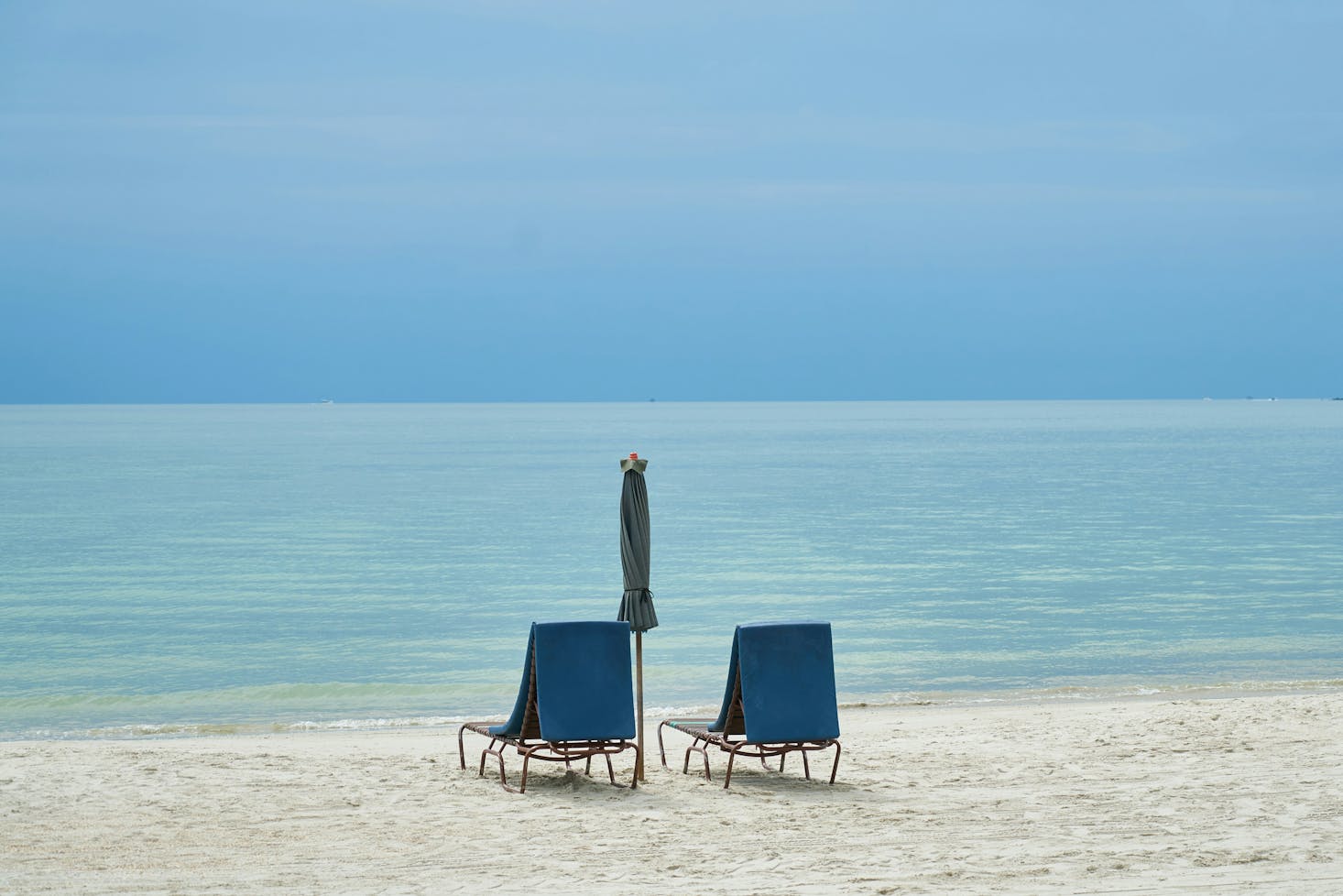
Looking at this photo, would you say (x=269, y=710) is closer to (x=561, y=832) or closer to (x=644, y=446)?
(x=561, y=832)

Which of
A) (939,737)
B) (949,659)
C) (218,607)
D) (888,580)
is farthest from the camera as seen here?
(888,580)

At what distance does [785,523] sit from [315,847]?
32.3 m

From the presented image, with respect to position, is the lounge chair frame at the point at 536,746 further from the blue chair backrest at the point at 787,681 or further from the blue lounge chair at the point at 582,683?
the blue chair backrest at the point at 787,681

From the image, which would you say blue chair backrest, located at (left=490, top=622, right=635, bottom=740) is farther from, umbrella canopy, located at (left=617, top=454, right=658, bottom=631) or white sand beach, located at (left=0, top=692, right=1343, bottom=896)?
white sand beach, located at (left=0, top=692, right=1343, bottom=896)

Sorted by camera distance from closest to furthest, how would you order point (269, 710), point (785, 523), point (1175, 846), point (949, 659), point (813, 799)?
point (1175, 846) < point (813, 799) < point (269, 710) < point (949, 659) < point (785, 523)

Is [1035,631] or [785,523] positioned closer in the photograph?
[1035,631]

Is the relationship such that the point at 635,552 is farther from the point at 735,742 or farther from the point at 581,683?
the point at 735,742

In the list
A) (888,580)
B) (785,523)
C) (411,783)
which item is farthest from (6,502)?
(411,783)

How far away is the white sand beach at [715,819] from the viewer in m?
6.28

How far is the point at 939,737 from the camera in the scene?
408 inches

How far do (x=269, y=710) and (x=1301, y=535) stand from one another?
95.1 feet

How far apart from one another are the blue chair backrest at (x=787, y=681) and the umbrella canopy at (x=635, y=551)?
0.60 m

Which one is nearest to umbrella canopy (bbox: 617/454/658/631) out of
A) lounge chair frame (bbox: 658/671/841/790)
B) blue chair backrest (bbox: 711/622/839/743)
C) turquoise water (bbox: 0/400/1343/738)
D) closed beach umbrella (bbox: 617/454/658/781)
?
closed beach umbrella (bbox: 617/454/658/781)

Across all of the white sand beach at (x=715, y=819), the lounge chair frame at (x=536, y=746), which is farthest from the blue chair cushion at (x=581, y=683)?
the white sand beach at (x=715, y=819)
